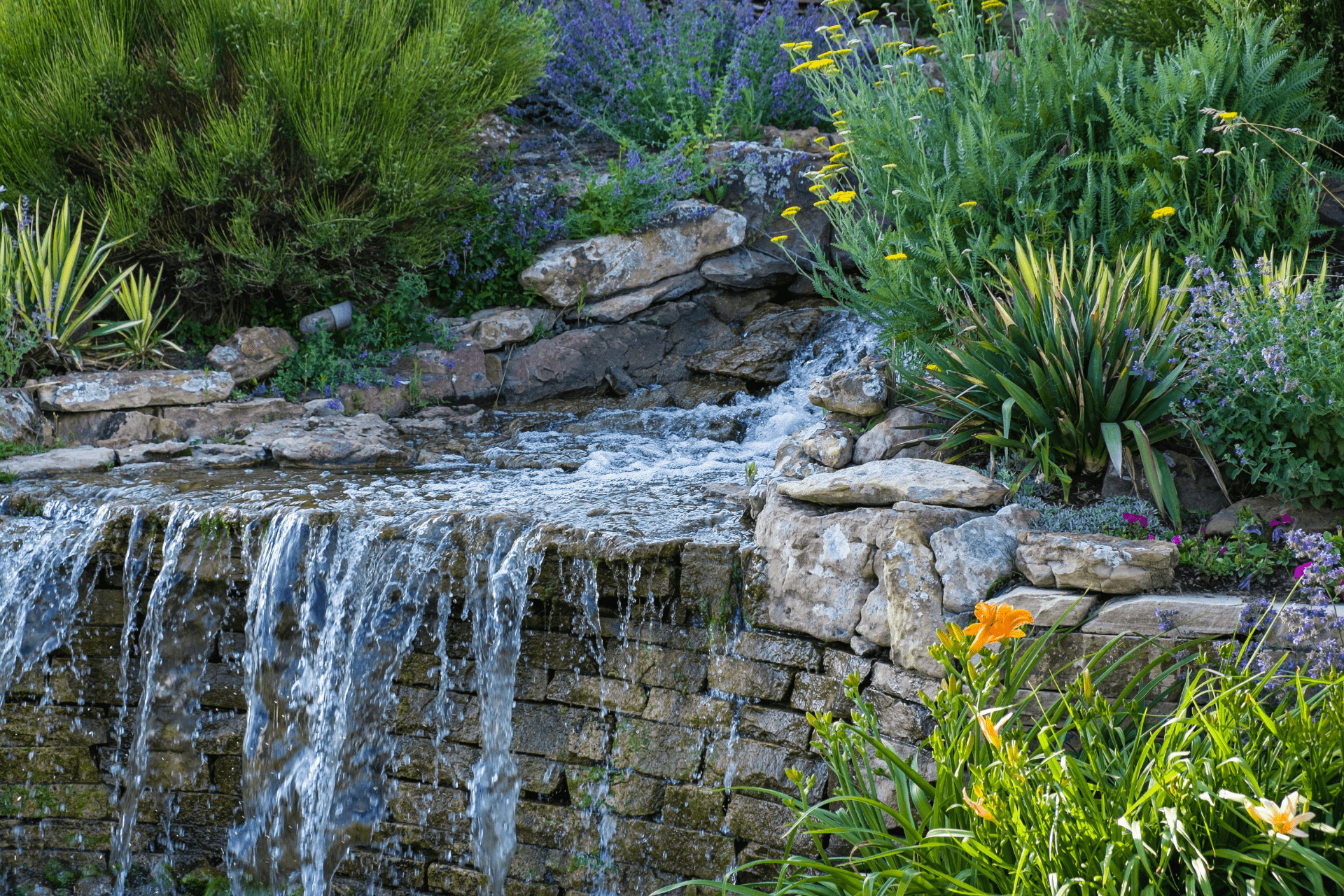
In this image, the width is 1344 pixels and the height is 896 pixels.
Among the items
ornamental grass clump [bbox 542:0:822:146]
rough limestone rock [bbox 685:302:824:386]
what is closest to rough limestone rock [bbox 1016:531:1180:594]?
rough limestone rock [bbox 685:302:824:386]

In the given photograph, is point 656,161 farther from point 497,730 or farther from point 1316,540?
point 1316,540

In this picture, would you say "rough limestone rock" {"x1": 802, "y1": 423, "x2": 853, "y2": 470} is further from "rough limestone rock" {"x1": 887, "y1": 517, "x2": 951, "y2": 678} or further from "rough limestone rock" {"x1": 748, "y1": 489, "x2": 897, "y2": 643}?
"rough limestone rock" {"x1": 887, "y1": 517, "x2": 951, "y2": 678}

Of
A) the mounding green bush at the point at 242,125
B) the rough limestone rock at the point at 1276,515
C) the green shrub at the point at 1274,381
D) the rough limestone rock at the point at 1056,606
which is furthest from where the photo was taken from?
the mounding green bush at the point at 242,125

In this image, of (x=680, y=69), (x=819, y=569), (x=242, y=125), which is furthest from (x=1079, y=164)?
(x=242, y=125)

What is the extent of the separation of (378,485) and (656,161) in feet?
10.8

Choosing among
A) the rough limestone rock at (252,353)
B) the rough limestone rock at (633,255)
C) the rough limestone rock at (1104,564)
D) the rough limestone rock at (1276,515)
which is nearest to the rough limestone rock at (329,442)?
the rough limestone rock at (252,353)

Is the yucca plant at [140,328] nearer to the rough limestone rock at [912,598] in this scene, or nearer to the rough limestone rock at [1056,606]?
the rough limestone rock at [912,598]

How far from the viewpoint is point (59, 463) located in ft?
14.8

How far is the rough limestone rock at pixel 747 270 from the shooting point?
21.6 ft

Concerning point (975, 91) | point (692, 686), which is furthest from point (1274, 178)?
point (692, 686)

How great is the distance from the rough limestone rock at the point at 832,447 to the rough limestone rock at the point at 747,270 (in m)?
2.98

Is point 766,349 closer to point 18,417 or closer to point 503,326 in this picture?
point 503,326

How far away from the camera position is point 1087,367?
3.20 meters

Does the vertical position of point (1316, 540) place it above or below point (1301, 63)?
below
